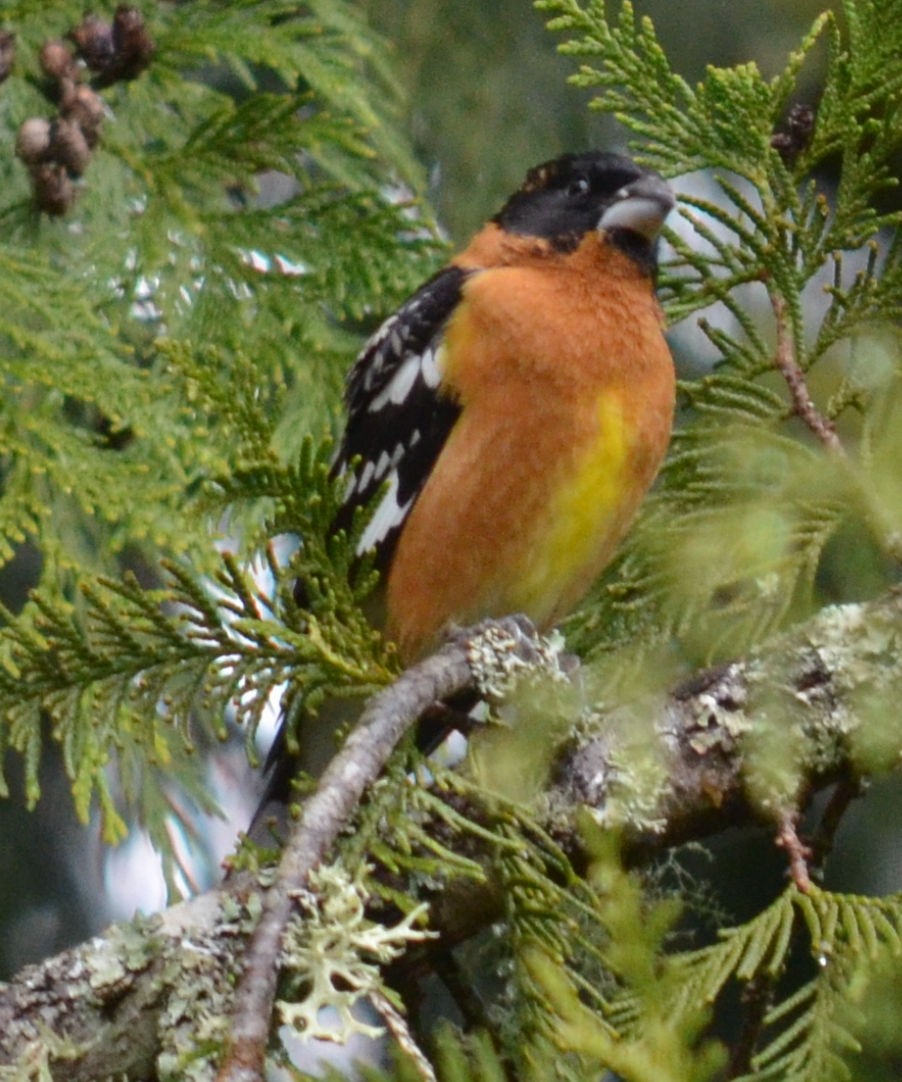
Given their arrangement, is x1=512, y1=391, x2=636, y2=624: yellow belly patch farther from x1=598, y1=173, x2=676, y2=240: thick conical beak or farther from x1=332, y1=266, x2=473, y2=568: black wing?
x1=598, y1=173, x2=676, y2=240: thick conical beak

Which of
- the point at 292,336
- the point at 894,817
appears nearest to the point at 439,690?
the point at 292,336

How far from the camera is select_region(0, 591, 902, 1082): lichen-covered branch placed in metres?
1.96

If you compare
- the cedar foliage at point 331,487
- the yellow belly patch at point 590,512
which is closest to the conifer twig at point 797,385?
the cedar foliage at point 331,487

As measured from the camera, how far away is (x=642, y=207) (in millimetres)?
3090

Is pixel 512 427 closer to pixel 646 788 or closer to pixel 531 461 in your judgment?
pixel 531 461

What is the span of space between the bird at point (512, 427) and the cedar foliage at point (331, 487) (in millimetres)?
94

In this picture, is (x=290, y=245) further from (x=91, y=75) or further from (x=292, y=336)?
(x=91, y=75)

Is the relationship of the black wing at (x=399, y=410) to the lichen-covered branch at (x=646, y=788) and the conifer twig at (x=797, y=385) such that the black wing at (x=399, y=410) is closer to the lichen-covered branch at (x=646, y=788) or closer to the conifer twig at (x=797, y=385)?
the conifer twig at (x=797, y=385)

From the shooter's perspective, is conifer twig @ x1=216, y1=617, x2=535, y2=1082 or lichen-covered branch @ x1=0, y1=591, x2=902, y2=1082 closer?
conifer twig @ x1=216, y1=617, x2=535, y2=1082

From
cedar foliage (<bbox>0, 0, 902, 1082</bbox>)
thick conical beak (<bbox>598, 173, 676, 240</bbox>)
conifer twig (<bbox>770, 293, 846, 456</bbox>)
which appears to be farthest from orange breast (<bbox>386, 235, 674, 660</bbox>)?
conifer twig (<bbox>770, 293, 846, 456</bbox>)

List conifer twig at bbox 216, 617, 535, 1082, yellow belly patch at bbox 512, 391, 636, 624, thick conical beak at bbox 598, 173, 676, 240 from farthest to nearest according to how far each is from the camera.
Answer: thick conical beak at bbox 598, 173, 676, 240
yellow belly patch at bbox 512, 391, 636, 624
conifer twig at bbox 216, 617, 535, 1082

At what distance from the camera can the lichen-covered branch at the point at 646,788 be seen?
77.2 inches

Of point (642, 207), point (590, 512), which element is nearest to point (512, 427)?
point (590, 512)

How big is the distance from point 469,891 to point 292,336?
4.30 feet
